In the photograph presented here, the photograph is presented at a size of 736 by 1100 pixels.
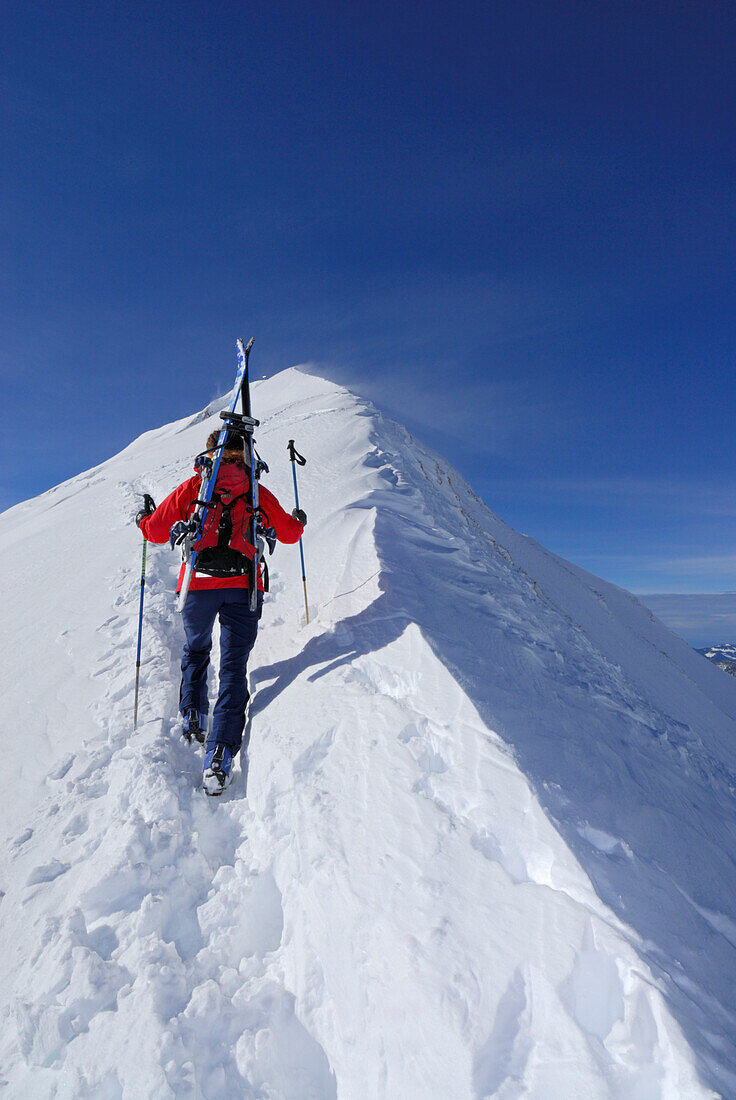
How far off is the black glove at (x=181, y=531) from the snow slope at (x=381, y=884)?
157 centimetres

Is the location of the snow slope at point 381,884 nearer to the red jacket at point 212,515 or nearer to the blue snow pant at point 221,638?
the blue snow pant at point 221,638

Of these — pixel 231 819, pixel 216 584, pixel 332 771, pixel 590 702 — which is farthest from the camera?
pixel 216 584

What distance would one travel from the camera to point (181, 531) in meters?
4.40

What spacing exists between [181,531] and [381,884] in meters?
3.10

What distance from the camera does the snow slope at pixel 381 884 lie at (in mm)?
1892

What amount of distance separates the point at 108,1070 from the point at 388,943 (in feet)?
4.10

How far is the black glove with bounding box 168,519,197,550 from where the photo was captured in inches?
171

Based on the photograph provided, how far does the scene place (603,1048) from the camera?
1730 mm

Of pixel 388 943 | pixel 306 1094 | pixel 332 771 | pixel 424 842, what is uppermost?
pixel 332 771

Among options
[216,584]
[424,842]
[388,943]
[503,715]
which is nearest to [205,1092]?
[388,943]

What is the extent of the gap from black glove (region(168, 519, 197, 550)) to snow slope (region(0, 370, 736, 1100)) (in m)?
1.57

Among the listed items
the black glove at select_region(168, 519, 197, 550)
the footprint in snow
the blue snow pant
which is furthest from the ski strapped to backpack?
the footprint in snow

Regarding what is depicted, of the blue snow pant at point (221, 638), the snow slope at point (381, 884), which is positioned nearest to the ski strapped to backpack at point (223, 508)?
the blue snow pant at point (221, 638)

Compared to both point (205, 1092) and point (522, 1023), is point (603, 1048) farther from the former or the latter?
point (205, 1092)
